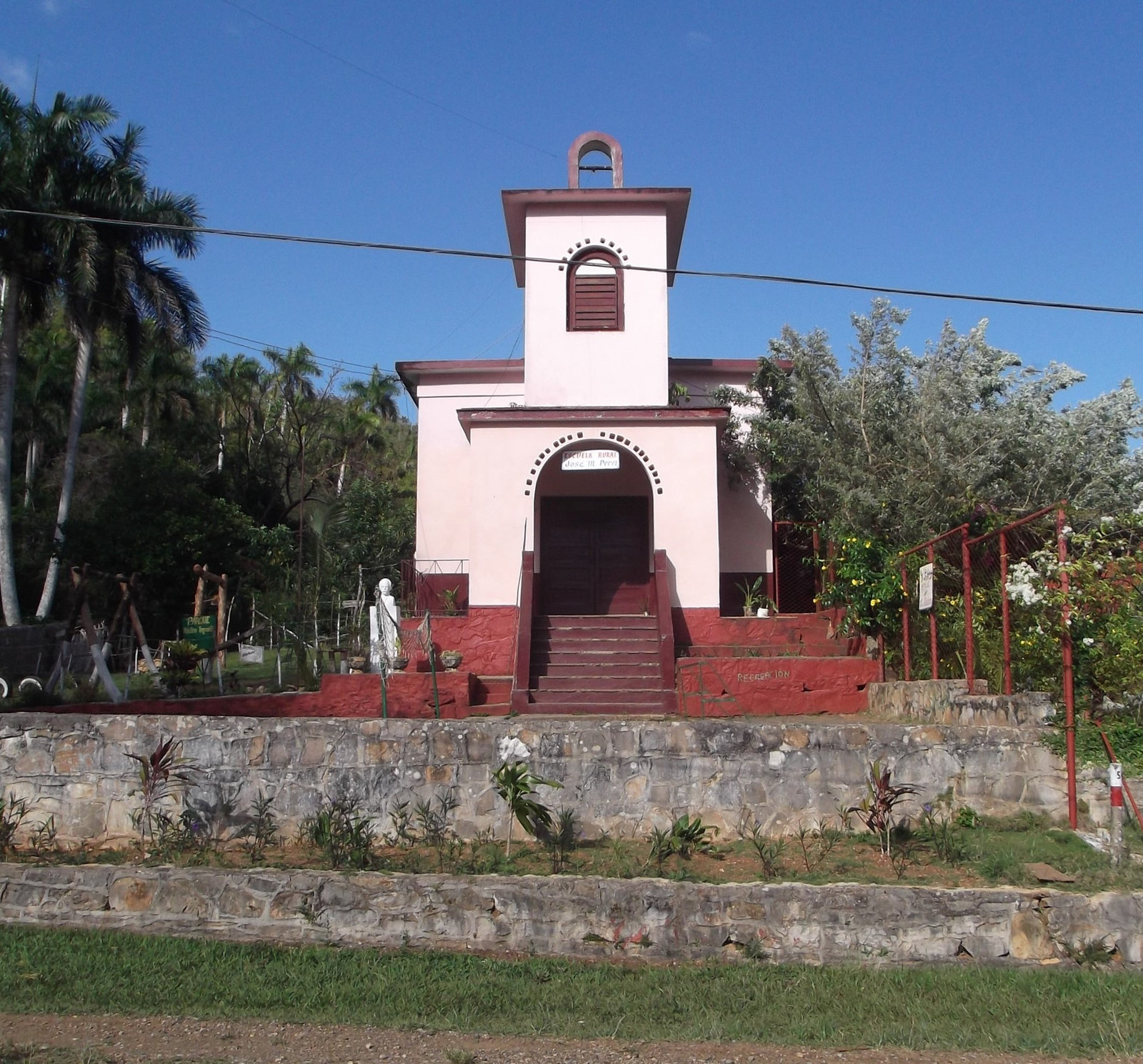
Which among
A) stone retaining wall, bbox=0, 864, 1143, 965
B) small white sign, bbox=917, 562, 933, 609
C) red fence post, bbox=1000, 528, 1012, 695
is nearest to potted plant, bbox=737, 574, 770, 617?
small white sign, bbox=917, 562, 933, 609

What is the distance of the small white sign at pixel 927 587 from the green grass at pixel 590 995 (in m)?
4.95

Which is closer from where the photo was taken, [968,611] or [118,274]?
[968,611]

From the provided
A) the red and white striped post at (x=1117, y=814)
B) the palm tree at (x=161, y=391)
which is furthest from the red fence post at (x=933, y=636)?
the palm tree at (x=161, y=391)

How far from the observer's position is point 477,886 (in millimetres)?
6863

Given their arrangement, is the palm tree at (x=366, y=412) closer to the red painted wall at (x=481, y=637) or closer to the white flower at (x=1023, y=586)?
the red painted wall at (x=481, y=637)

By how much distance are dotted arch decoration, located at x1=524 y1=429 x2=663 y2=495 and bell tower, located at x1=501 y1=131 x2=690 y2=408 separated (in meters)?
1.18

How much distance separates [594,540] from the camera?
17.1 m

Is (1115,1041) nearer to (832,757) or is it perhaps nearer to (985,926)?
(985,926)

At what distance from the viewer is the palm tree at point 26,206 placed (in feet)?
74.7

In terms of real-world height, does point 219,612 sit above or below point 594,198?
below

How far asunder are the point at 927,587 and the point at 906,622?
149 cm

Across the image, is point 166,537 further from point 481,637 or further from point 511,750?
point 511,750

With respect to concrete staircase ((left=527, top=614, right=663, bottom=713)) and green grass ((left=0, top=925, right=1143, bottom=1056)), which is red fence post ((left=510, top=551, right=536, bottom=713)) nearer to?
concrete staircase ((left=527, top=614, right=663, bottom=713))

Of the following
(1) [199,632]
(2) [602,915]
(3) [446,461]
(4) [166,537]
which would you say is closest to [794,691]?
(2) [602,915]
